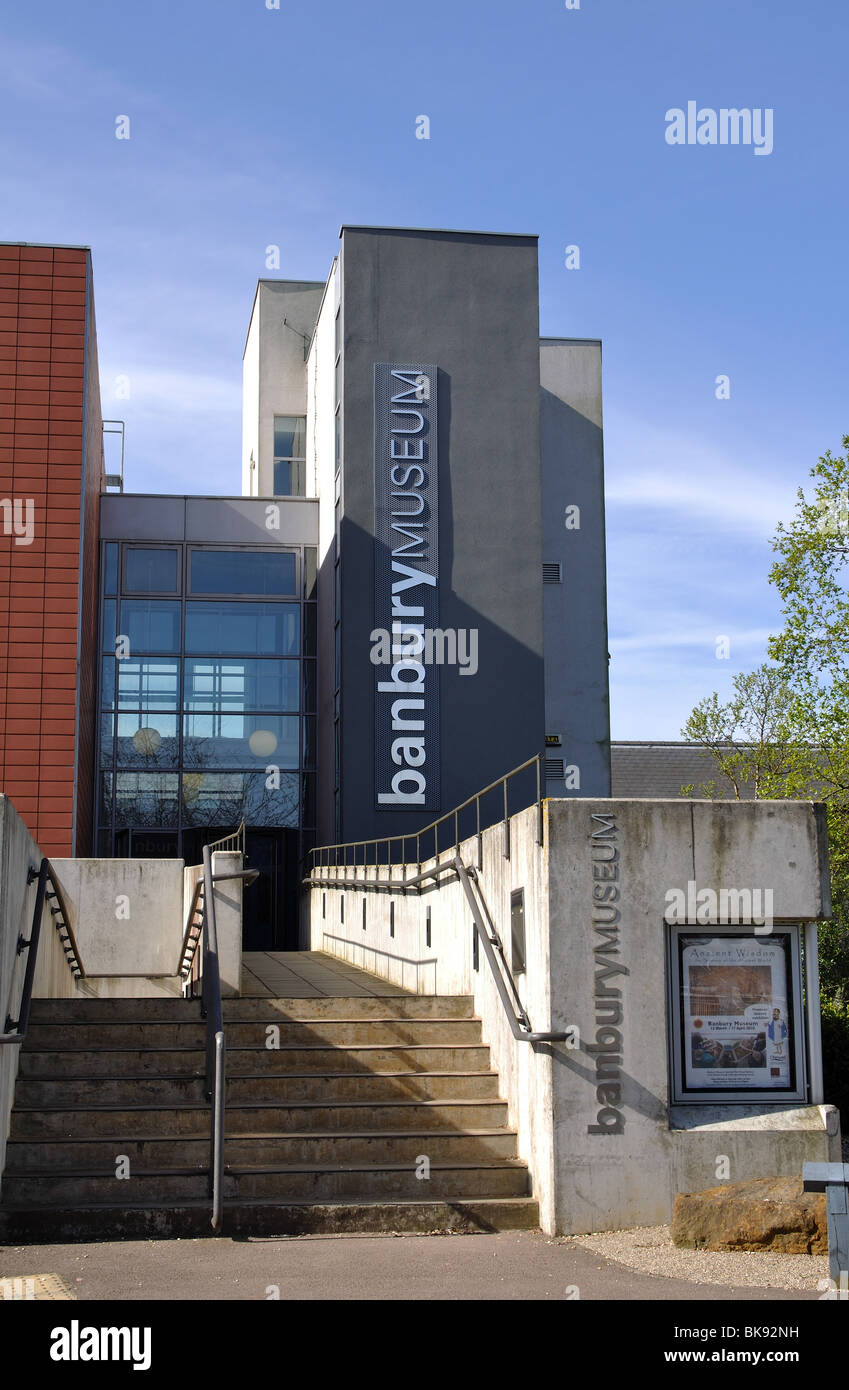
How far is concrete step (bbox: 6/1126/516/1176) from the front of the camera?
955cm

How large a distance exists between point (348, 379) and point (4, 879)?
58.7 feet

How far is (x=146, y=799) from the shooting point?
26562 millimetres

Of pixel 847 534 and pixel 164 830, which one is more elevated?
pixel 847 534

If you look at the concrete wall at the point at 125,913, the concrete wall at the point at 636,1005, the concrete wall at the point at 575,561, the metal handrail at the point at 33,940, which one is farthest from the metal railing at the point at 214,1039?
the concrete wall at the point at 575,561

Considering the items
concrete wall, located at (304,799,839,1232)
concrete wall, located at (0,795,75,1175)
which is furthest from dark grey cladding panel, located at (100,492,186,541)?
concrete wall, located at (304,799,839,1232)

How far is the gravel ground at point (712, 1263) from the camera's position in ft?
24.6

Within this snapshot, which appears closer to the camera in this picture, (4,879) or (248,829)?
(4,879)

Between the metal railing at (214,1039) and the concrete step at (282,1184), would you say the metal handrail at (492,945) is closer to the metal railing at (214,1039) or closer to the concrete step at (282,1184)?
the concrete step at (282,1184)

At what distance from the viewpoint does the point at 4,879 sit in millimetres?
9469

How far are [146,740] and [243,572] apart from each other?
146 inches

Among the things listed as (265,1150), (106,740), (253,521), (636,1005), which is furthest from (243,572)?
(636,1005)
